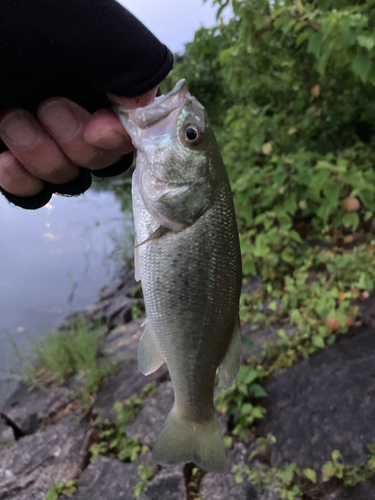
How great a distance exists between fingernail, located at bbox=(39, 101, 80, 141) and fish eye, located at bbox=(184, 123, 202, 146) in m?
0.46

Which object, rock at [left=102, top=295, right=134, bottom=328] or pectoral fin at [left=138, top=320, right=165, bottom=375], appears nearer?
pectoral fin at [left=138, top=320, right=165, bottom=375]

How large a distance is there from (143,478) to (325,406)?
60.1 inches

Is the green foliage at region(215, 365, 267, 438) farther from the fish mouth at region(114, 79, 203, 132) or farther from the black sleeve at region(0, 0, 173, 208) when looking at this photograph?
the black sleeve at region(0, 0, 173, 208)

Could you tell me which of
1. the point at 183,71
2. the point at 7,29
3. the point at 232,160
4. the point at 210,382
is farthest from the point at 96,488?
the point at 183,71

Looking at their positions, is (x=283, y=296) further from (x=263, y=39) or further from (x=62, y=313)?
(x=62, y=313)

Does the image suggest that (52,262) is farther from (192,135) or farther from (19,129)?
(192,135)

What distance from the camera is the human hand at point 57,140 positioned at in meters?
1.38

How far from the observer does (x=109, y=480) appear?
276 centimetres

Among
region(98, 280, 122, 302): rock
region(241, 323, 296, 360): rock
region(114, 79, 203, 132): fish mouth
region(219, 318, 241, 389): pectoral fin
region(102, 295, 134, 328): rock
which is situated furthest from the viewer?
region(98, 280, 122, 302): rock

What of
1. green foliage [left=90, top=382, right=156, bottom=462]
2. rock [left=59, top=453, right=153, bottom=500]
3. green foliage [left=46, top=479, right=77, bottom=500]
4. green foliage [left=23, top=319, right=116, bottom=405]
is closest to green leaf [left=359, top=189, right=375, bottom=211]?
green foliage [left=90, top=382, right=156, bottom=462]

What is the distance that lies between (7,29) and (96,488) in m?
3.12

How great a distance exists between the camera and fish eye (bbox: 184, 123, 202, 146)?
1.42m

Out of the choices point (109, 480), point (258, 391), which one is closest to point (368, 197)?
Result: point (258, 391)

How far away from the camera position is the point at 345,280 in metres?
3.49
